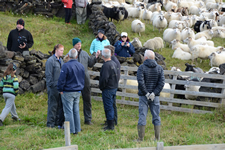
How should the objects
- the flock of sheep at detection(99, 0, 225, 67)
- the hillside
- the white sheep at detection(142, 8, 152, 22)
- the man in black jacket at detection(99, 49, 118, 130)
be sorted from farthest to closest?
the white sheep at detection(142, 8, 152, 22)
the flock of sheep at detection(99, 0, 225, 67)
the hillside
the man in black jacket at detection(99, 49, 118, 130)

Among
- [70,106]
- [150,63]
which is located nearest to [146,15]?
[150,63]

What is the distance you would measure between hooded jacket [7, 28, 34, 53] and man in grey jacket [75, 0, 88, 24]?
27.8 feet

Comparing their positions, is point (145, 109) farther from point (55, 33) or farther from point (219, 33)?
point (219, 33)

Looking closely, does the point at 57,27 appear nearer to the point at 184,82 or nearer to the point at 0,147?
the point at 184,82

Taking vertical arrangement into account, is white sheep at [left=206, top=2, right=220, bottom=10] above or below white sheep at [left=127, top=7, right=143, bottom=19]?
above

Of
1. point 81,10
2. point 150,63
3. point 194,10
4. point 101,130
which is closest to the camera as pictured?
point 150,63

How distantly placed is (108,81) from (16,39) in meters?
4.29

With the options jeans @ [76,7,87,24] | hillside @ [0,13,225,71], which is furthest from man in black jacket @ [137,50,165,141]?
jeans @ [76,7,87,24]

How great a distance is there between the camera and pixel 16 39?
9.16m

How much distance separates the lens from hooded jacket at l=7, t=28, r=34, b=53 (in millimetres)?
9031

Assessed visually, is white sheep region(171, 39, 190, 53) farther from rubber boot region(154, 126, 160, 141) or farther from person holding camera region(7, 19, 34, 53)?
rubber boot region(154, 126, 160, 141)

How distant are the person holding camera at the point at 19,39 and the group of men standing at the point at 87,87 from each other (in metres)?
2.72

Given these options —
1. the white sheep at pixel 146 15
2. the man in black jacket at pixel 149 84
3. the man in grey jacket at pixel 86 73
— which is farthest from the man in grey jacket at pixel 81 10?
the man in black jacket at pixel 149 84

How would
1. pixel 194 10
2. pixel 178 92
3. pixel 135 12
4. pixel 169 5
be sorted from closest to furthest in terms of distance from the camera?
pixel 178 92 < pixel 135 12 < pixel 194 10 < pixel 169 5
